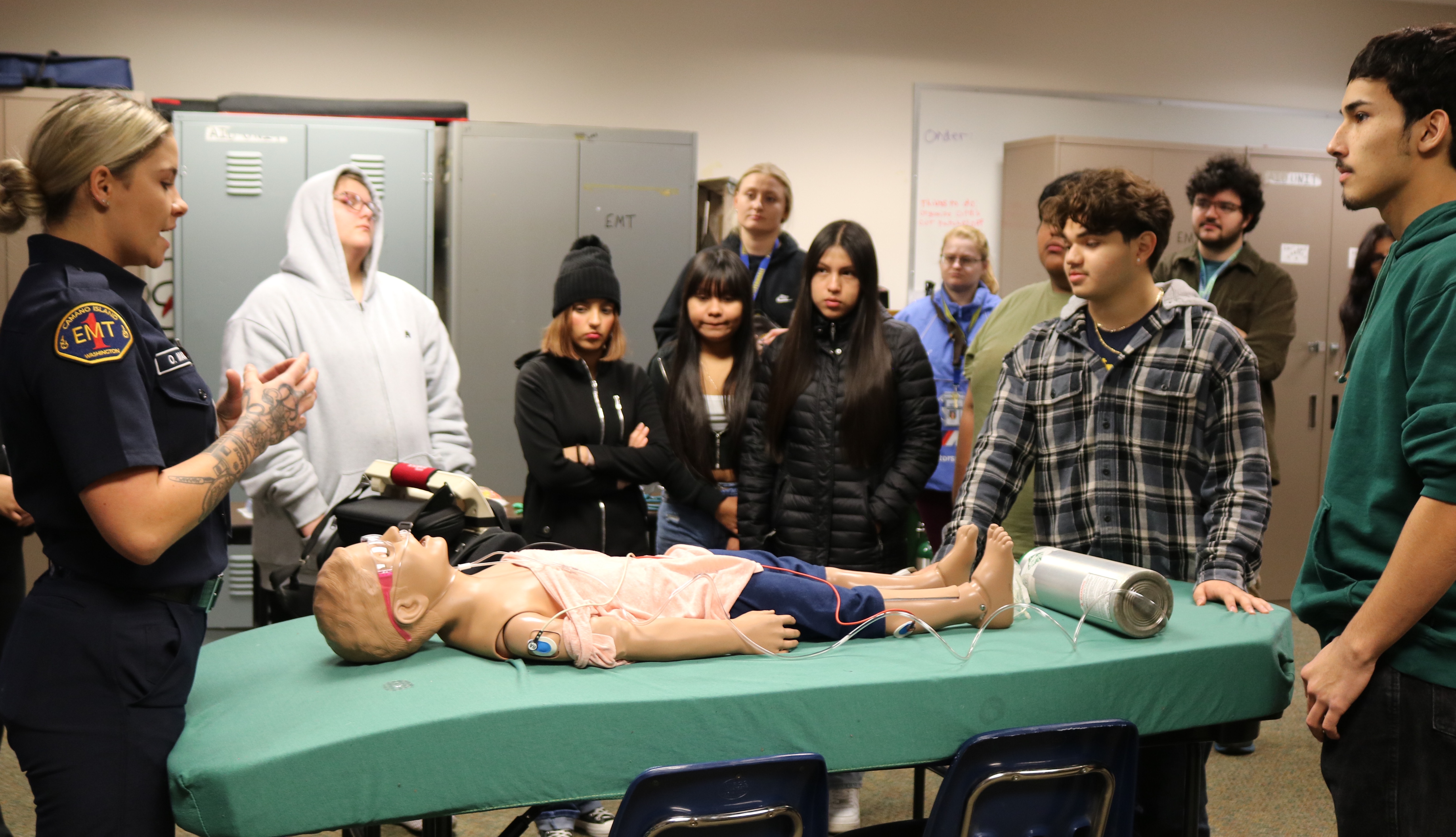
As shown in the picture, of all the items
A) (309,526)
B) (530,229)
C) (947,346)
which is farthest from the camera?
(530,229)

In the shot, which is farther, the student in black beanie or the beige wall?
the beige wall

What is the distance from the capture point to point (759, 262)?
369cm

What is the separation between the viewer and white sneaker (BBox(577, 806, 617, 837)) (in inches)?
104

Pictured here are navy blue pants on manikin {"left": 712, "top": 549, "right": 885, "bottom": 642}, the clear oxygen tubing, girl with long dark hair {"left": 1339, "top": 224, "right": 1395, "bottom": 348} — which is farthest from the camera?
girl with long dark hair {"left": 1339, "top": 224, "right": 1395, "bottom": 348}

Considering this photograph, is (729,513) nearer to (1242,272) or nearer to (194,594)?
(194,594)

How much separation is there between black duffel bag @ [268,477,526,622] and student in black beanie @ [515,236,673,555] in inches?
17.9

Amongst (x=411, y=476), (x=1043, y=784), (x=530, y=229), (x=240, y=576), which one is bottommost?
(x=240, y=576)

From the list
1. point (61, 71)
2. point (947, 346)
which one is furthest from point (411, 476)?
point (61, 71)

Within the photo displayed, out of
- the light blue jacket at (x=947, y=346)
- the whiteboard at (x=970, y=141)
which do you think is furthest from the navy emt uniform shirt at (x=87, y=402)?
the whiteboard at (x=970, y=141)

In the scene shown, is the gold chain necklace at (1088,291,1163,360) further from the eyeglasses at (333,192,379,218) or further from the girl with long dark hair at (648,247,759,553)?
the eyeglasses at (333,192,379,218)

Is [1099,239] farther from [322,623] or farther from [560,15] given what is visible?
[560,15]

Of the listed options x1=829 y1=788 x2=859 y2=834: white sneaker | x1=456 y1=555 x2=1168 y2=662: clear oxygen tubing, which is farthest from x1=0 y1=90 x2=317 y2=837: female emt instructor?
x1=829 y1=788 x2=859 y2=834: white sneaker

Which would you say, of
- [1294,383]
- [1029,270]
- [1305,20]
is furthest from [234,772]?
[1305,20]

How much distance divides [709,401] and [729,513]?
332 millimetres
